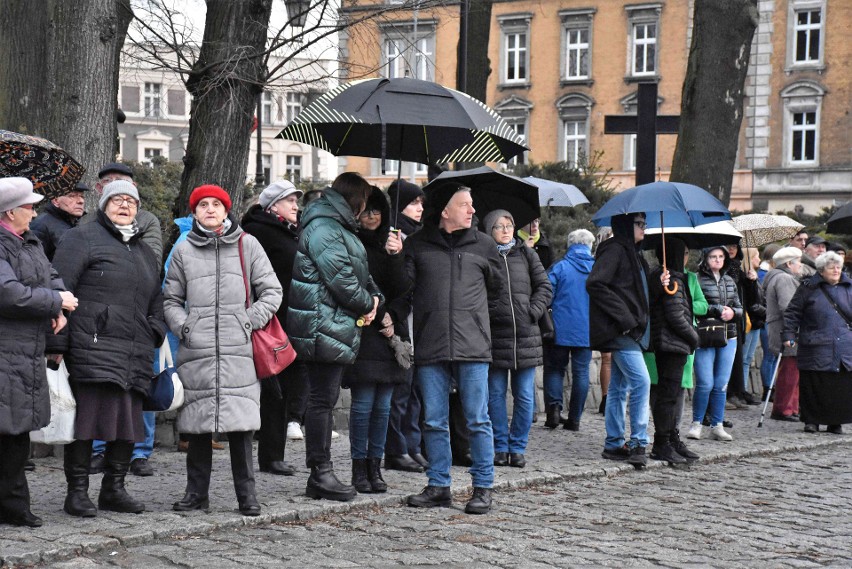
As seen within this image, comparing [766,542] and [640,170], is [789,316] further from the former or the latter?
[766,542]

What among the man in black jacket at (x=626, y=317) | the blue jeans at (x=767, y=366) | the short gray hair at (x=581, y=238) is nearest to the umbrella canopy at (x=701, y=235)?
the man in black jacket at (x=626, y=317)

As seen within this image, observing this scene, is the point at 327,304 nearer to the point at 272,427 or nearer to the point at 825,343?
the point at 272,427

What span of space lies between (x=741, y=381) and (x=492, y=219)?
6725 millimetres

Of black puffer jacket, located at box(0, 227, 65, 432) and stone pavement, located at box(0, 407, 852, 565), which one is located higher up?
black puffer jacket, located at box(0, 227, 65, 432)

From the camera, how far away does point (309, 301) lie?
801 cm

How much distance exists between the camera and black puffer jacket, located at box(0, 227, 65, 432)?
22.7 ft

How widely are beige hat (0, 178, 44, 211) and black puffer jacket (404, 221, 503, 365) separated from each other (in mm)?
2366

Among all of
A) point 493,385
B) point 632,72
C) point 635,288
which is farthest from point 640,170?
point 632,72

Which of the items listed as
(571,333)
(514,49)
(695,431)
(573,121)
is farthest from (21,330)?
(514,49)

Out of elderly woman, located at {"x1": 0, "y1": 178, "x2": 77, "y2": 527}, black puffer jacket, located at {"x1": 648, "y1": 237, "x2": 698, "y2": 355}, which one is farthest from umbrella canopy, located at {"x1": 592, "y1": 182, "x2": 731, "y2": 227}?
elderly woman, located at {"x1": 0, "y1": 178, "x2": 77, "y2": 527}

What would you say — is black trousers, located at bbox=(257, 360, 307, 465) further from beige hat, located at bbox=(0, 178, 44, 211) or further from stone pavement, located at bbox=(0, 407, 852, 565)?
beige hat, located at bbox=(0, 178, 44, 211)

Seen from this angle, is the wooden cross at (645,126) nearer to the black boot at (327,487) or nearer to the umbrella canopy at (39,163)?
the black boot at (327,487)

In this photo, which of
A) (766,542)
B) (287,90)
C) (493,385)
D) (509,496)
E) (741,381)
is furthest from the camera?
(741,381)

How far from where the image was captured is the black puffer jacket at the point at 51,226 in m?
9.05
